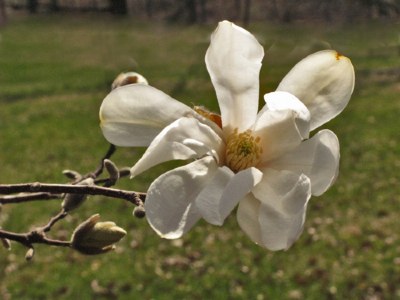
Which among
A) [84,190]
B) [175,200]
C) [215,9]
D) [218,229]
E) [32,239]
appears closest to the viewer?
[175,200]

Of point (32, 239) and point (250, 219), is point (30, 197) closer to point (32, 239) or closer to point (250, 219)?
point (32, 239)

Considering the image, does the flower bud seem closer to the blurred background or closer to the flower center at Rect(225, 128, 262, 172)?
the flower center at Rect(225, 128, 262, 172)

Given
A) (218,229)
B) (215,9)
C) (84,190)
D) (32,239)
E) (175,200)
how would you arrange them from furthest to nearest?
(215,9)
(218,229)
(32,239)
(84,190)
(175,200)

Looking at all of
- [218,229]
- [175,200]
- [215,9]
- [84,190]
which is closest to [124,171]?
[84,190]

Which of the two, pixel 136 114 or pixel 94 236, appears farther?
pixel 94 236

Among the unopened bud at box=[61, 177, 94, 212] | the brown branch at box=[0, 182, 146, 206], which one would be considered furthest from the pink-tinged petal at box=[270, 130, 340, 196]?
the unopened bud at box=[61, 177, 94, 212]

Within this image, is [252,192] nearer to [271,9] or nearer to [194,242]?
[194,242]

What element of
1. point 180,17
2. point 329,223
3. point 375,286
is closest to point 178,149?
point 375,286
